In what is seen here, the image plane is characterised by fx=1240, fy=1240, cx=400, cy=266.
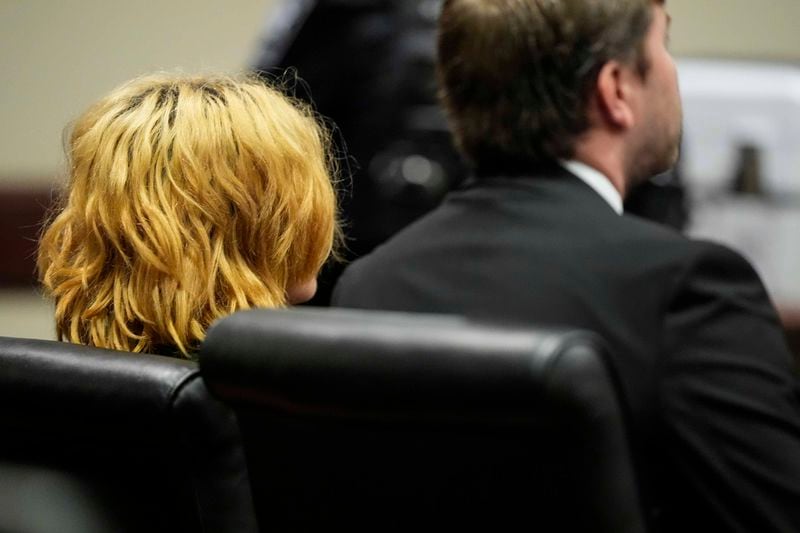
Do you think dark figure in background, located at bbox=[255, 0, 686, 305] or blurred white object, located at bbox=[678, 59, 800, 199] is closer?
dark figure in background, located at bbox=[255, 0, 686, 305]

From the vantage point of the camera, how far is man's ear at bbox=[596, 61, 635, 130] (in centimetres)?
126

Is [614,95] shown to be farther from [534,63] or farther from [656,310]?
[656,310]

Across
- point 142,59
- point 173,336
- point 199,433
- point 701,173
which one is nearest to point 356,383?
point 199,433

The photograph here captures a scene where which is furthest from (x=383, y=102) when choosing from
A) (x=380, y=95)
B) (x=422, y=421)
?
(x=422, y=421)

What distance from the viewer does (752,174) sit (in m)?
3.86

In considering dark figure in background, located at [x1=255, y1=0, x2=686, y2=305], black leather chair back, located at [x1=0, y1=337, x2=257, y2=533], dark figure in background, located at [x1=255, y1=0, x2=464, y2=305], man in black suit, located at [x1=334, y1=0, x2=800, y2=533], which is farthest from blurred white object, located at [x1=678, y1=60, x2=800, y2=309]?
black leather chair back, located at [x1=0, y1=337, x2=257, y2=533]

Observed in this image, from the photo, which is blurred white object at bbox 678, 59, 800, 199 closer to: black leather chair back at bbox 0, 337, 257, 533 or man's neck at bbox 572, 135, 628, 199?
man's neck at bbox 572, 135, 628, 199

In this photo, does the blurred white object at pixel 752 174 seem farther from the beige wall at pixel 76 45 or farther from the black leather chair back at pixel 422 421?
the black leather chair back at pixel 422 421

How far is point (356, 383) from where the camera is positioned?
775 mm

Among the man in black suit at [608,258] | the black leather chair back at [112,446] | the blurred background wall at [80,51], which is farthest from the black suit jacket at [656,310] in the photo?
the blurred background wall at [80,51]

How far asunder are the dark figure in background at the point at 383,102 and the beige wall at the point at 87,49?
5.38ft

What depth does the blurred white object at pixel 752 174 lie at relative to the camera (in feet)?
12.5

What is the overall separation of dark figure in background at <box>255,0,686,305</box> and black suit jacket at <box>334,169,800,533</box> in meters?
1.81

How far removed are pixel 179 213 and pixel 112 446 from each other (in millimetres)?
335
